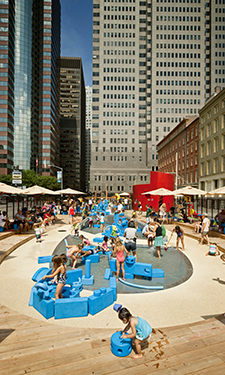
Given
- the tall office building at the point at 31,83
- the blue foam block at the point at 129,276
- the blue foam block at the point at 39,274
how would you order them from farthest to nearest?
the tall office building at the point at 31,83 < the blue foam block at the point at 129,276 < the blue foam block at the point at 39,274

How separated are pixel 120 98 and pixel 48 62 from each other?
34.2 meters

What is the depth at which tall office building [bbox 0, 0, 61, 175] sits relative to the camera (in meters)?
82.9

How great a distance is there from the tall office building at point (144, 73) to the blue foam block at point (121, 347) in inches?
3020

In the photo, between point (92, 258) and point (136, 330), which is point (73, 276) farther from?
point (136, 330)

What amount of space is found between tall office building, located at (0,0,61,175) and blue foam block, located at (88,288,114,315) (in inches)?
3172

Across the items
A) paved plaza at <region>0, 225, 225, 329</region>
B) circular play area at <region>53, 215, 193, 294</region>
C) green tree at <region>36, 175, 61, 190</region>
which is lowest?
circular play area at <region>53, 215, 193, 294</region>

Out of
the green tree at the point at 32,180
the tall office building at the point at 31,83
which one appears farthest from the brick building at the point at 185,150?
the tall office building at the point at 31,83

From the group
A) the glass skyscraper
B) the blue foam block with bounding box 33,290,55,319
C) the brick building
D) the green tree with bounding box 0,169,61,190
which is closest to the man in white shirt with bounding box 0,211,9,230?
the blue foam block with bounding box 33,290,55,319

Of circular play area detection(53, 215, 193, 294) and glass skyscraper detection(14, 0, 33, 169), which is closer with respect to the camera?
circular play area detection(53, 215, 193, 294)

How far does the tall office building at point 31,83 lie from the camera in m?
82.9

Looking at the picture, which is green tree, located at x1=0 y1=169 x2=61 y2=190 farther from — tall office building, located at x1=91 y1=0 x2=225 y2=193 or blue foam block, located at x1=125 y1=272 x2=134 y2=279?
blue foam block, located at x1=125 y1=272 x2=134 y2=279

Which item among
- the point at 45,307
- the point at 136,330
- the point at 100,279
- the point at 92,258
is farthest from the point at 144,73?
the point at 136,330

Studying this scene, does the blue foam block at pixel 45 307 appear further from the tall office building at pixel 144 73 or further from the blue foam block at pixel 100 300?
the tall office building at pixel 144 73

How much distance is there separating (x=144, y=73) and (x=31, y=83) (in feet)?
152
